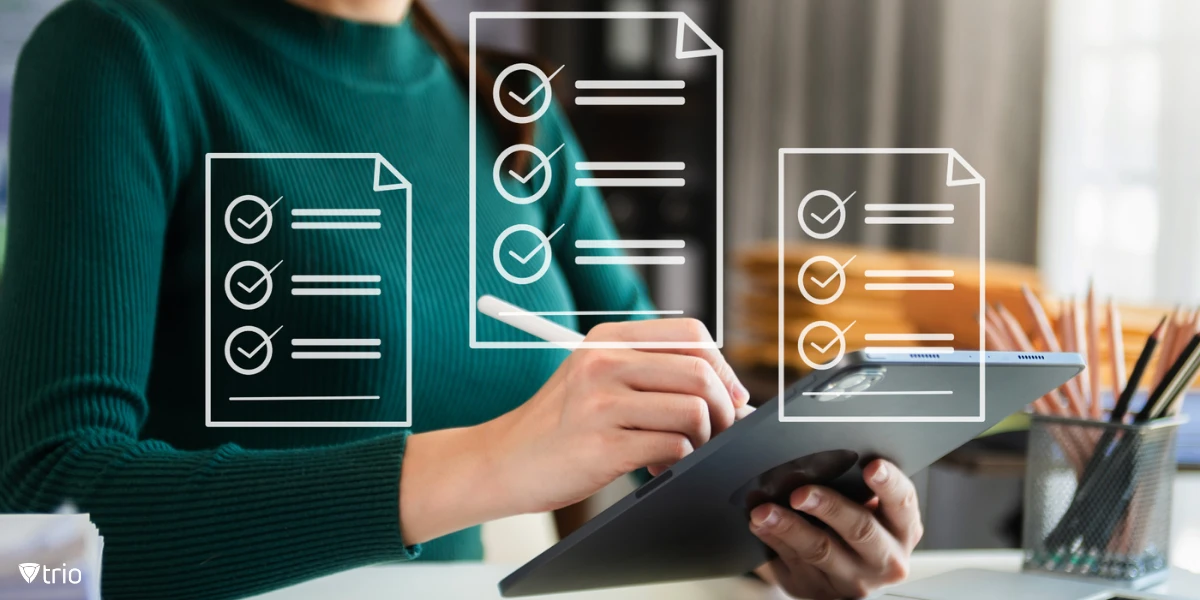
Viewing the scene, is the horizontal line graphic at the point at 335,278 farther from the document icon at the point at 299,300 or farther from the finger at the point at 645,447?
the finger at the point at 645,447

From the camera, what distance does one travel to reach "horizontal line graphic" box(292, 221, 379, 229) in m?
0.54

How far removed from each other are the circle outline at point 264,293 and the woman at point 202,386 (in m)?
0.01

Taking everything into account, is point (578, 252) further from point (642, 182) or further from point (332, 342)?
point (642, 182)

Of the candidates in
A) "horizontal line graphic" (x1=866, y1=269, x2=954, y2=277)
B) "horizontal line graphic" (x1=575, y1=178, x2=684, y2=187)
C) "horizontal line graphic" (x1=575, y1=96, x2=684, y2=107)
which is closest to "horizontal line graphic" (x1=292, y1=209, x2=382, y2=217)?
"horizontal line graphic" (x1=866, y1=269, x2=954, y2=277)

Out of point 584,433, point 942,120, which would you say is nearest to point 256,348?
point 584,433

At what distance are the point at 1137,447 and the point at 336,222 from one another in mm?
396

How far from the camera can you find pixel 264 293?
53 centimetres

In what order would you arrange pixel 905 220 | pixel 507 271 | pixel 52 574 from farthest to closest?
1. pixel 905 220
2. pixel 507 271
3. pixel 52 574

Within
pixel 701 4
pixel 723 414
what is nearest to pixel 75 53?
pixel 723 414

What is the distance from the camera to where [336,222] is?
0.55m

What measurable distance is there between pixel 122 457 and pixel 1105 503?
1.37 ft

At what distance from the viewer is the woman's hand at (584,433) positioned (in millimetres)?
378

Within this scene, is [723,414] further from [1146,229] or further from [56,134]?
[1146,229]

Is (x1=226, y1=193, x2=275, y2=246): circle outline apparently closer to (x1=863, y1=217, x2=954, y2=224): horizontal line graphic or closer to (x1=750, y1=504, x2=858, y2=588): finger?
(x1=750, y1=504, x2=858, y2=588): finger
